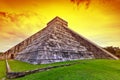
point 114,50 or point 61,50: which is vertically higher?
point 114,50

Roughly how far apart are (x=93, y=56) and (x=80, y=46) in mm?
3302

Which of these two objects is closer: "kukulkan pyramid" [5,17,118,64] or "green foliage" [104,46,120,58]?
"kukulkan pyramid" [5,17,118,64]

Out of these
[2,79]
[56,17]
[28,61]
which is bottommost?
[2,79]

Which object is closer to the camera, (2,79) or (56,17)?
(2,79)

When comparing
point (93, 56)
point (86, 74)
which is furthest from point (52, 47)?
point (86, 74)

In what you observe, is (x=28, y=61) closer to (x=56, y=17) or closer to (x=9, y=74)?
(x=9, y=74)

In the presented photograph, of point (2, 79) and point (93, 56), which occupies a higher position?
point (93, 56)

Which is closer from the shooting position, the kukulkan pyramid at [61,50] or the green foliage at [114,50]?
the kukulkan pyramid at [61,50]

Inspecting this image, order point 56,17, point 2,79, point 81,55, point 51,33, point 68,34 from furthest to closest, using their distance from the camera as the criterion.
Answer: point 56,17, point 68,34, point 51,33, point 81,55, point 2,79

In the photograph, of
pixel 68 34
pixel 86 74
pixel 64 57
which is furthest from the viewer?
pixel 68 34

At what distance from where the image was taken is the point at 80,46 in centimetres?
3881

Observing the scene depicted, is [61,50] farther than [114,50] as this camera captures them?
No

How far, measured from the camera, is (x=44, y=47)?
110 feet

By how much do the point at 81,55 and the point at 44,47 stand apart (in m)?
6.69
